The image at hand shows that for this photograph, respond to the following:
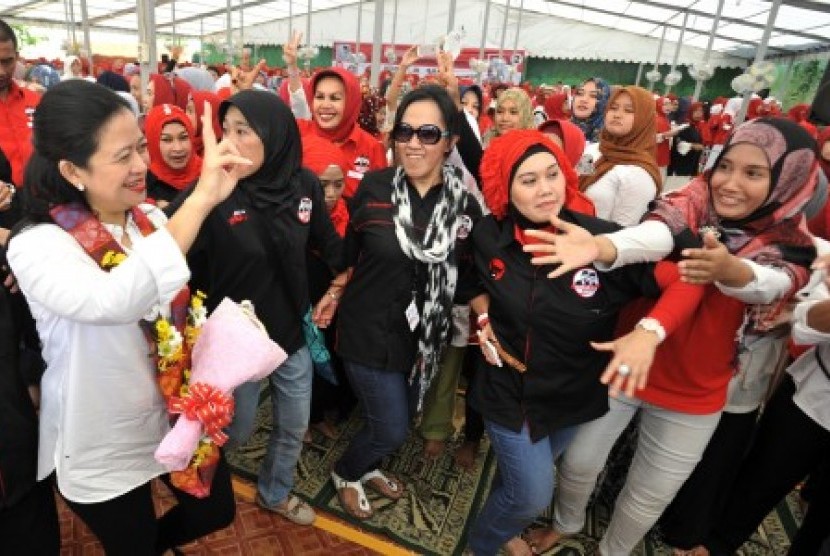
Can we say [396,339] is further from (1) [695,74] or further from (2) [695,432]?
(1) [695,74]

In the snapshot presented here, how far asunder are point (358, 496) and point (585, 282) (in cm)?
154

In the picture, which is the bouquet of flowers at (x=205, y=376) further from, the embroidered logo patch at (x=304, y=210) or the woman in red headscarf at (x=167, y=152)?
the woman in red headscarf at (x=167, y=152)

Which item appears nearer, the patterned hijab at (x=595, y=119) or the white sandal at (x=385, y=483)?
the white sandal at (x=385, y=483)

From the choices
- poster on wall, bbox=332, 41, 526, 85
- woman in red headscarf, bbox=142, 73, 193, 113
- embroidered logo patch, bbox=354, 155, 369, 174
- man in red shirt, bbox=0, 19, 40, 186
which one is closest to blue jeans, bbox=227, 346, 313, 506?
embroidered logo patch, bbox=354, 155, 369, 174

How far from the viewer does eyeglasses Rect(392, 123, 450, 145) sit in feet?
6.65

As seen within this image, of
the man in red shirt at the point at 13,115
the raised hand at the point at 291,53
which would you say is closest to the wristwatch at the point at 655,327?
the raised hand at the point at 291,53

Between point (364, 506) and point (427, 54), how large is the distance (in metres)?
2.86

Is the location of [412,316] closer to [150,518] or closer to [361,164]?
[150,518]

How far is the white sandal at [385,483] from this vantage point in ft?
8.71

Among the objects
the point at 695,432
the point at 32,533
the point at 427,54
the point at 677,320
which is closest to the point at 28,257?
the point at 32,533

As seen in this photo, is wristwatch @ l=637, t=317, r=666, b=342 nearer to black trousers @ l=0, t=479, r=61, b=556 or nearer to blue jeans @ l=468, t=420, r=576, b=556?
blue jeans @ l=468, t=420, r=576, b=556

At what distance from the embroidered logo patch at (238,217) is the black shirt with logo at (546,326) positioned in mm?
870

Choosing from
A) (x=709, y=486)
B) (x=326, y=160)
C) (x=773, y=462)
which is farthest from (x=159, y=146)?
(x=773, y=462)

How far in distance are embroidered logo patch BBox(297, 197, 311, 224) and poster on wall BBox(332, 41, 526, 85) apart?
10.3m
